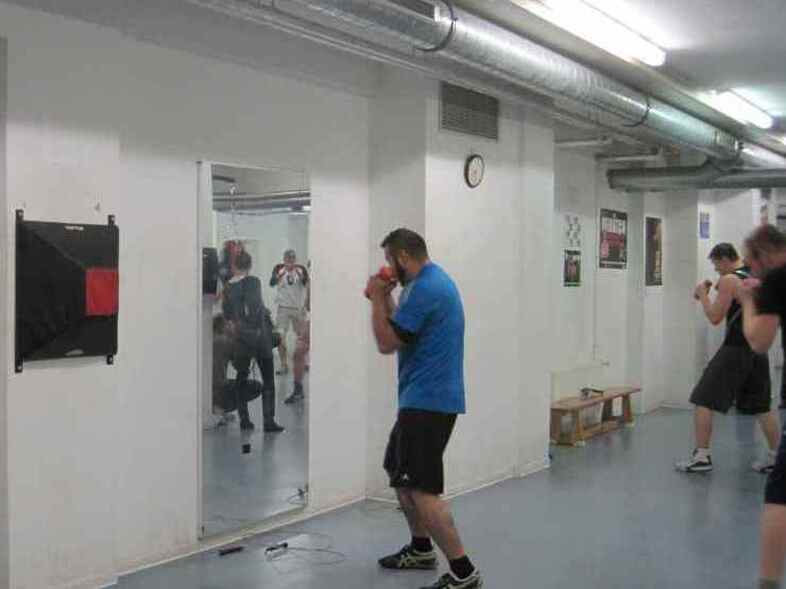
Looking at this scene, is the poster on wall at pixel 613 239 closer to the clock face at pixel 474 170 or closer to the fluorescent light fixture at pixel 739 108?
the fluorescent light fixture at pixel 739 108

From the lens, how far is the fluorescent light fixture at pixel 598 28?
455cm

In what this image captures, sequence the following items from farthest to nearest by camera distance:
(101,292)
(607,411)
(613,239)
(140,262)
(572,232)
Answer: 1. (613,239)
2. (607,411)
3. (572,232)
4. (140,262)
5. (101,292)

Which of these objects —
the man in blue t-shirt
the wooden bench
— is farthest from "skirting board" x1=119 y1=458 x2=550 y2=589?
the man in blue t-shirt

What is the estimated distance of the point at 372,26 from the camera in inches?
151

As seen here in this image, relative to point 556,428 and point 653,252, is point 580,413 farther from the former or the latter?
point 653,252

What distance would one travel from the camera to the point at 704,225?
9.77m

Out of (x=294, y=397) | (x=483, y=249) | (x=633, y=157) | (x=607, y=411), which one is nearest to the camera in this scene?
(x=294, y=397)

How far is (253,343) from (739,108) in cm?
495

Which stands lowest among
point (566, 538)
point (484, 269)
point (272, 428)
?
point (566, 538)

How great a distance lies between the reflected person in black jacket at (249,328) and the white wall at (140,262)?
0.85 feet

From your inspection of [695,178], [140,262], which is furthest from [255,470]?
[695,178]

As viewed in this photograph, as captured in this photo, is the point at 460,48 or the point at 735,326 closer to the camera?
the point at 460,48

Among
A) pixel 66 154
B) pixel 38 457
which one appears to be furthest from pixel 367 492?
pixel 66 154

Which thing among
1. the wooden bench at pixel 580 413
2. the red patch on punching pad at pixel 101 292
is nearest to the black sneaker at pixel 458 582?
the red patch on punching pad at pixel 101 292
